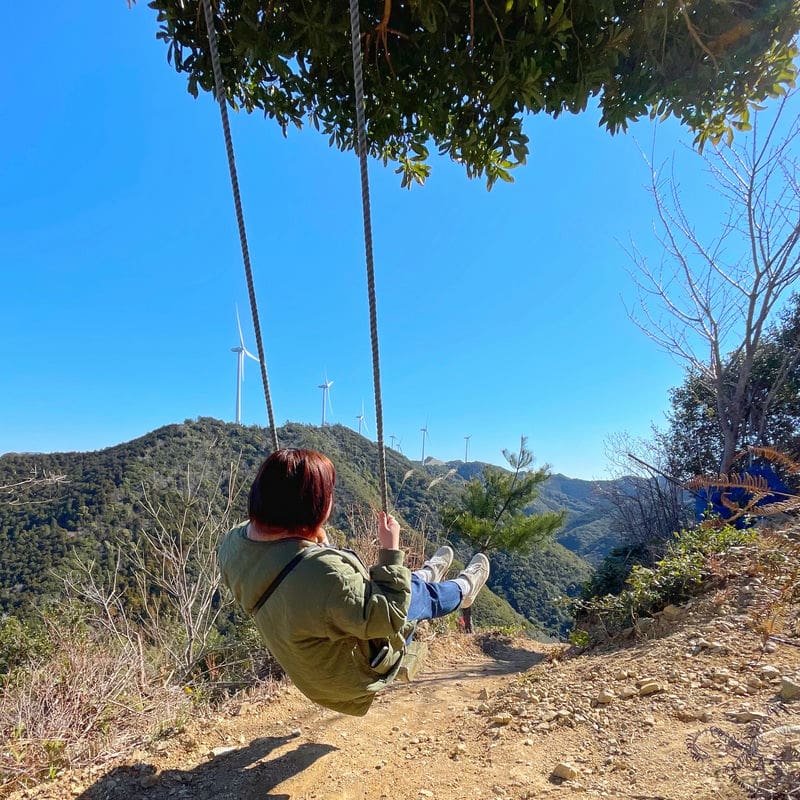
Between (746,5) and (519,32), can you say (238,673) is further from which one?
(746,5)

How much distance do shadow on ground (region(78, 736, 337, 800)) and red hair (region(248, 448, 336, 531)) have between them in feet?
5.09

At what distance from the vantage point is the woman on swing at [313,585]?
1.53m

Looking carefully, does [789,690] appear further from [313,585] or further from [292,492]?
[292,492]

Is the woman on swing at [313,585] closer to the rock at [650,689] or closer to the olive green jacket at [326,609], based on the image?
the olive green jacket at [326,609]

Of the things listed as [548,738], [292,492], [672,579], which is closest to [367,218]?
[292,492]

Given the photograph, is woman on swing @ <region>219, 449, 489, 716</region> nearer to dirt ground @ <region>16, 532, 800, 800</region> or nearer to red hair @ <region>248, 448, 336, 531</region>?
red hair @ <region>248, 448, 336, 531</region>

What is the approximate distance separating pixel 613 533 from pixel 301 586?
8.71 metres

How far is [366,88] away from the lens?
2.26 m

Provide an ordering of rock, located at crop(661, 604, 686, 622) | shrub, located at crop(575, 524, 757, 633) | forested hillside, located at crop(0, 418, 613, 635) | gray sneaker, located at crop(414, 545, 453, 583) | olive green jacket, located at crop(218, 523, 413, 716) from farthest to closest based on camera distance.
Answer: forested hillside, located at crop(0, 418, 613, 635)
shrub, located at crop(575, 524, 757, 633)
rock, located at crop(661, 604, 686, 622)
gray sneaker, located at crop(414, 545, 453, 583)
olive green jacket, located at crop(218, 523, 413, 716)

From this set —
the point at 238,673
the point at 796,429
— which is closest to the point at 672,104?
the point at 238,673

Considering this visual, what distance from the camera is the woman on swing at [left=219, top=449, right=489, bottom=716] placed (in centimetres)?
153

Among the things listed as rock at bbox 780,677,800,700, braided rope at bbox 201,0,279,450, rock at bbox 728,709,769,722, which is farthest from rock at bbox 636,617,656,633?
braided rope at bbox 201,0,279,450

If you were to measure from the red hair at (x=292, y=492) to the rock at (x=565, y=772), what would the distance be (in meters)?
1.48

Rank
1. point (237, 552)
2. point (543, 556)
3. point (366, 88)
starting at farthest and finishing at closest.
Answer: point (543, 556) → point (366, 88) → point (237, 552)
